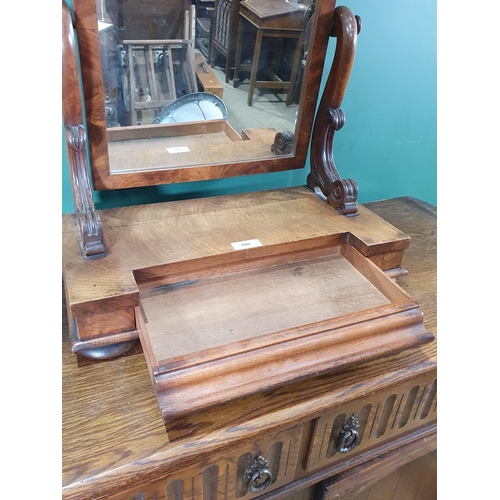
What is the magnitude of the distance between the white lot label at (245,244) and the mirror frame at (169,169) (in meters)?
0.16

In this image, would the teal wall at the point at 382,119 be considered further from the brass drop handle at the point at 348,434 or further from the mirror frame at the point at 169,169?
the brass drop handle at the point at 348,434

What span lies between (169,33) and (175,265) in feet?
1.23

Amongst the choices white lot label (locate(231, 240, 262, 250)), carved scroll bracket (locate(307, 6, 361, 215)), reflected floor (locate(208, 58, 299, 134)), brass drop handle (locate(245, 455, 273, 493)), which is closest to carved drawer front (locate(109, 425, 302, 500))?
brass drop handle (locate(245, 455, 273, 493))

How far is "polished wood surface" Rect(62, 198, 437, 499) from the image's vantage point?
0.53 meters

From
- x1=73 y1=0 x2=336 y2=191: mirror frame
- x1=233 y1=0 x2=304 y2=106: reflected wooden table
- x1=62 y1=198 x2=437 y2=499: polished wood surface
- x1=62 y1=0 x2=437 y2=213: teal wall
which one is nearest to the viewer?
x1=62 y1=198 x2=437 y2=499: polished wood surface

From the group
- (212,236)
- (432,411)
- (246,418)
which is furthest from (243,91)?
(432,411)

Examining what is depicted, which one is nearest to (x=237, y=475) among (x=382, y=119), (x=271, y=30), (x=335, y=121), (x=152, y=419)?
(x=152, y=419)

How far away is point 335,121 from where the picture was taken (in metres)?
0.85

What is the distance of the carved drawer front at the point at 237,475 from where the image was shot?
582mm

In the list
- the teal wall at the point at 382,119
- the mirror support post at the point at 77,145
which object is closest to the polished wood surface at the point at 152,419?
the mirror support post at the point at 77,145

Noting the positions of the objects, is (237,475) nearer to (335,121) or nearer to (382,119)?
(335,121)

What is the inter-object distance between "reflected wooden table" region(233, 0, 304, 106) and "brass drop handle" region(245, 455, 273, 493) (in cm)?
63

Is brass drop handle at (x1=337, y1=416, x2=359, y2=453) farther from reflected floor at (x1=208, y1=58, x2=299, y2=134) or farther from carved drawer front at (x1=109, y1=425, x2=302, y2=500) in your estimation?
reflected floor at (x1=208, y1=58, x2=299, y2=134)

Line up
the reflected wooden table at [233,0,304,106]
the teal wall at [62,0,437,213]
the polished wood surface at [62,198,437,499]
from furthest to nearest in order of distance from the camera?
the teal wall at [62,0,437,213] < the reflected wooden table at [233,0,304,106] < the polished wood surface at [62,198,437,499]
